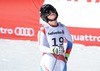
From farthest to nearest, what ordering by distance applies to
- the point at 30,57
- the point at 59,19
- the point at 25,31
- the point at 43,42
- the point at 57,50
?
the point at 25,31 → the point at 59,19 → the point at 30,57 → the point at 43,42 → the point at 57,50

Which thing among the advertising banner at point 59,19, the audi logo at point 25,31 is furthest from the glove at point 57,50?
the audi logo at point 25,31

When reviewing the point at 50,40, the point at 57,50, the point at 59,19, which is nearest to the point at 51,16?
the point at 50,40

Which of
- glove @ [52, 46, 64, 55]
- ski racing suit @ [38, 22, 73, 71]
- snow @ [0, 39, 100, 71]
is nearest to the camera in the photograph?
glove @ [52, 46, 64, 55]

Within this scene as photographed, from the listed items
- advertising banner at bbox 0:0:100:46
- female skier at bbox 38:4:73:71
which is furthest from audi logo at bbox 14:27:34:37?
female skier at bbox 38:4:73:71

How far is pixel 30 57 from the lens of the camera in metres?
8.75

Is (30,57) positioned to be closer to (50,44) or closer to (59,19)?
(59,19)

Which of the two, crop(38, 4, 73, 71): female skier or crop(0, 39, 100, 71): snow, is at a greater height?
crop(38, 4, 73, 71): female skier

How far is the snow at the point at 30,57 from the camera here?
25.5 feet

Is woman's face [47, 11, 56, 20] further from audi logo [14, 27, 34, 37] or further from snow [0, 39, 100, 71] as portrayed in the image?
audi logo [14, 27, 34, 37]

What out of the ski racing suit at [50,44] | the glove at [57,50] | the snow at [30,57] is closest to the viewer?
the glove at [57,50]

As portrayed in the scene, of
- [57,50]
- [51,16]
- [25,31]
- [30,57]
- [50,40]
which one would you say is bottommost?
[30,57]

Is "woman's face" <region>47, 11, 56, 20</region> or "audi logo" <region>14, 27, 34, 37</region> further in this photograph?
"audi logo" <region>14, 27, 34, 37</region>

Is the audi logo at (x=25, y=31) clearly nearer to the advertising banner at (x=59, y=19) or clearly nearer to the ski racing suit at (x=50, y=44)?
the advertising banner at (x=59, y=19)

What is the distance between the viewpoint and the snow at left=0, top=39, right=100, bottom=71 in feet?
25.5
